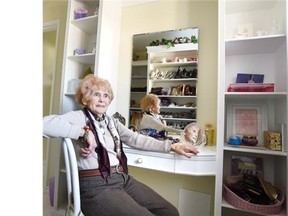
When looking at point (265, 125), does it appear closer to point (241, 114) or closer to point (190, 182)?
point (241, 114)

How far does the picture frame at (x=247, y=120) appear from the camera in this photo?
4.94ft

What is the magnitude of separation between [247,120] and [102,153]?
45.7 inches

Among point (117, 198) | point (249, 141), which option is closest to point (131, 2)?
point (249, 141)

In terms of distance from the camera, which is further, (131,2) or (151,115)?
(131,2)

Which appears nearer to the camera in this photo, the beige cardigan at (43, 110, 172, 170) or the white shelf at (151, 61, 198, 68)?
the beige cardigan at (43, 110, 172, 170)

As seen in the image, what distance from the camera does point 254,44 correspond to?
1412 millimetres

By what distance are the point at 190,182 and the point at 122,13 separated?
1.81 metres

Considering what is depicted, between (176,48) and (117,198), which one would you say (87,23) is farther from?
(117,198)

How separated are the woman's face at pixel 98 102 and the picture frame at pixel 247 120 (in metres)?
1.02

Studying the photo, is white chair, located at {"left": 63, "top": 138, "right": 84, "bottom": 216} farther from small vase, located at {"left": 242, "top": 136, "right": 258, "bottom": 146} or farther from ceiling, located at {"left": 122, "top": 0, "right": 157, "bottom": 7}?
ceiling, located at {"left": 122, "top": 0, "right": 157, "bottom": 7}

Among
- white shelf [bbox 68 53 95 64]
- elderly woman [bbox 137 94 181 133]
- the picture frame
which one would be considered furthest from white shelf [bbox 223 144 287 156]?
white shelf [bbox 68 53 95 64]

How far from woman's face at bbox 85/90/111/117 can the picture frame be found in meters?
1.02

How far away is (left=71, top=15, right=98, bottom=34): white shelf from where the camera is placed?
1.88 meters
